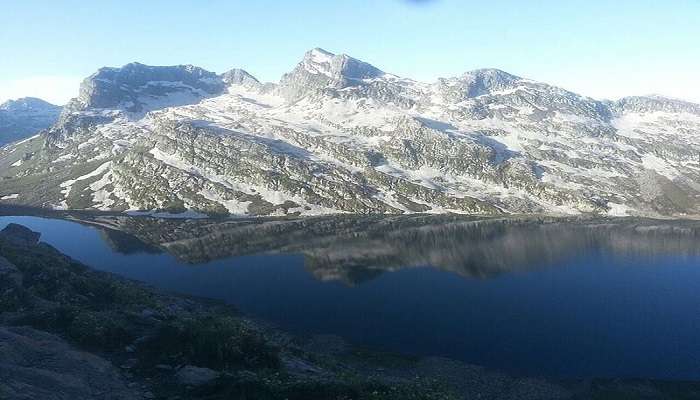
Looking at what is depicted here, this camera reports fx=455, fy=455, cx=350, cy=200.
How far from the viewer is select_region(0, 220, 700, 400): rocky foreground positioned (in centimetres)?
3594

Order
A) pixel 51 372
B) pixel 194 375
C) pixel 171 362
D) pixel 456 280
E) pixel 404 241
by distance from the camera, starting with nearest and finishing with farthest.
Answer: pixel 51 372, pixel 194 375, pixel 171 362, pixel 456 280, pixel 404 241

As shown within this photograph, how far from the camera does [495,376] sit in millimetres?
67438

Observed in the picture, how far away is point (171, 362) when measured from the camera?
4319 cm

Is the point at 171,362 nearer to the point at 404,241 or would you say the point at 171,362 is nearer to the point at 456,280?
the point at 456,280

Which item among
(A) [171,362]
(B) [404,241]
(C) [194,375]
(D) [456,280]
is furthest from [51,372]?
(B) [404,241]

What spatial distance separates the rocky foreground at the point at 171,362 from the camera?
35938 millimetres

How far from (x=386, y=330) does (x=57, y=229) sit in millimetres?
156922

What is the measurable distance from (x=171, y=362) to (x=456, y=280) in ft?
275

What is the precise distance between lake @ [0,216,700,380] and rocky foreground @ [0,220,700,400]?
5261 mm

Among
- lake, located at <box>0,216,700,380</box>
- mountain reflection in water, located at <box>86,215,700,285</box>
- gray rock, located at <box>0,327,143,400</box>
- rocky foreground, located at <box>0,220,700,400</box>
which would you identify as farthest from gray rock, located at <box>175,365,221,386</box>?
mountain reflection in water, located at <box>86,215,700,285</box>

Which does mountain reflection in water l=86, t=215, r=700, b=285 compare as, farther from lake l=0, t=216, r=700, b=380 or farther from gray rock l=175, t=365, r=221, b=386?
gray rock l=175, t=365, r=221, b=386

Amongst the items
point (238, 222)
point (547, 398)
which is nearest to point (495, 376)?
point (547, 398)

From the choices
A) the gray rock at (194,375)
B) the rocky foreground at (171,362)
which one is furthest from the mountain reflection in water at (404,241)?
the gray rock at (194,375)

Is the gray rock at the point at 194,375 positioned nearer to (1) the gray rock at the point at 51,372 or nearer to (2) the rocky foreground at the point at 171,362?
(2) the rocky foreground at the point at 171,362
